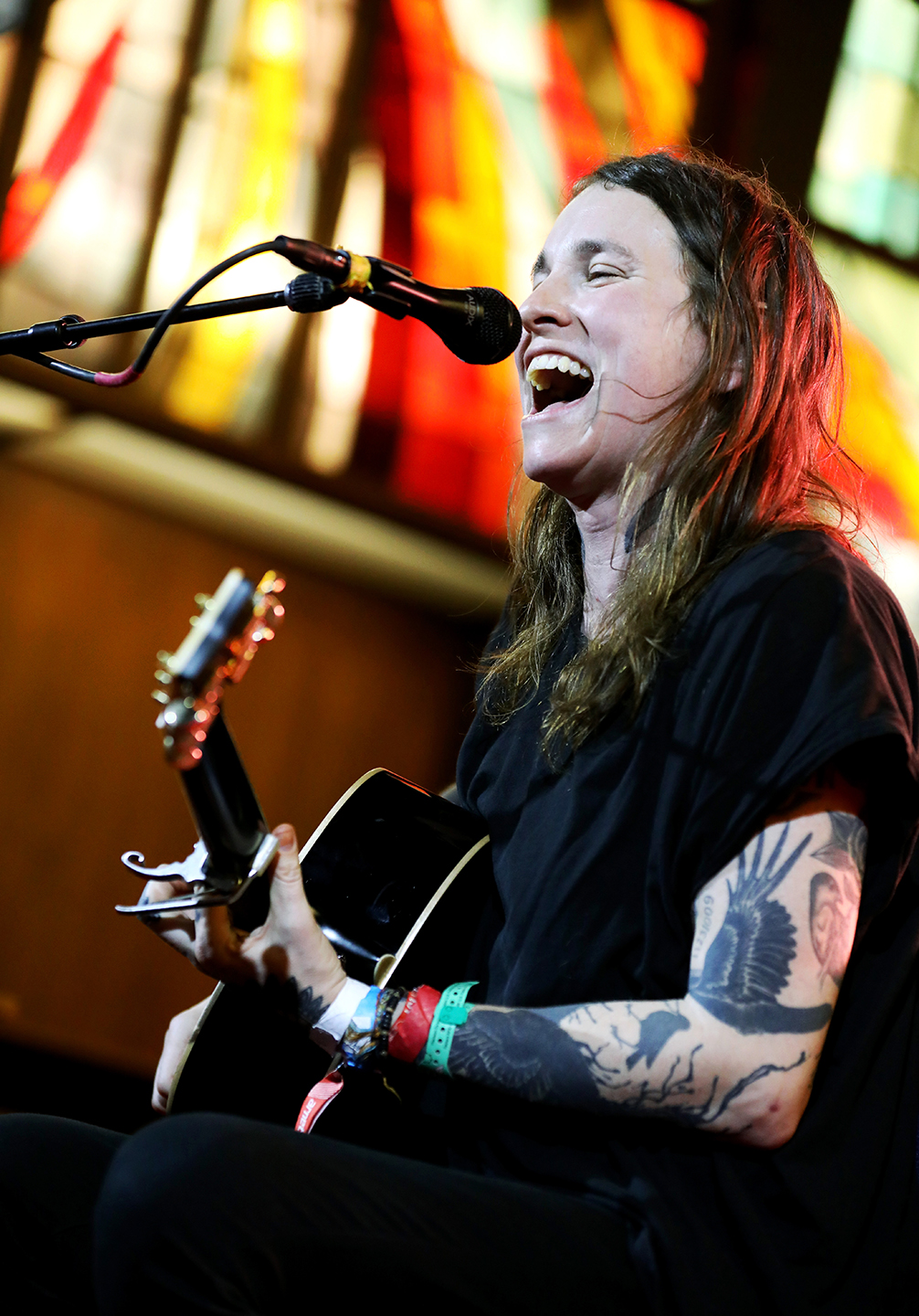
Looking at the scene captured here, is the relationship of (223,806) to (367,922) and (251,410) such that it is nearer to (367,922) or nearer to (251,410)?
(367,922)

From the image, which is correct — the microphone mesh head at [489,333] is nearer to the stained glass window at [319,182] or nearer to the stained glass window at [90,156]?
the stained glass window at [319,182]

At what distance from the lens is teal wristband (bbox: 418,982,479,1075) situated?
51.8 inches

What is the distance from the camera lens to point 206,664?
4.03 feet

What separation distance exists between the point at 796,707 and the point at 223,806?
23.6 inches

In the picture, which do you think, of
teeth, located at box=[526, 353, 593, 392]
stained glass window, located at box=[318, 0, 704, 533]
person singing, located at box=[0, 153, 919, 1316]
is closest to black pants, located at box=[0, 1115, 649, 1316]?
person singing, located at box=[0, 153, 919, 1316]

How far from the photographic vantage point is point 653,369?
68.9 inches

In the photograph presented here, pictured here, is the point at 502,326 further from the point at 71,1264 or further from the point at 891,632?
the point at 71,1264

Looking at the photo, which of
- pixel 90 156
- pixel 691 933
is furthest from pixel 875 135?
pixel 691 933

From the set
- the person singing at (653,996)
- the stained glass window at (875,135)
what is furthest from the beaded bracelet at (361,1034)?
the stained glass window at (875,135)

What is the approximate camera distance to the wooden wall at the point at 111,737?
13.5 ft

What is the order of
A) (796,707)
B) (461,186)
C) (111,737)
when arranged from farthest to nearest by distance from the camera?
(461,186) < (111,737) < (796,707)

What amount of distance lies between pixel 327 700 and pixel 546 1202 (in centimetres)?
356

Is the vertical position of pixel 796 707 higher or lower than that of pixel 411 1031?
higher

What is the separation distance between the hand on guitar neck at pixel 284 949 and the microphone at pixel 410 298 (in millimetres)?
588
